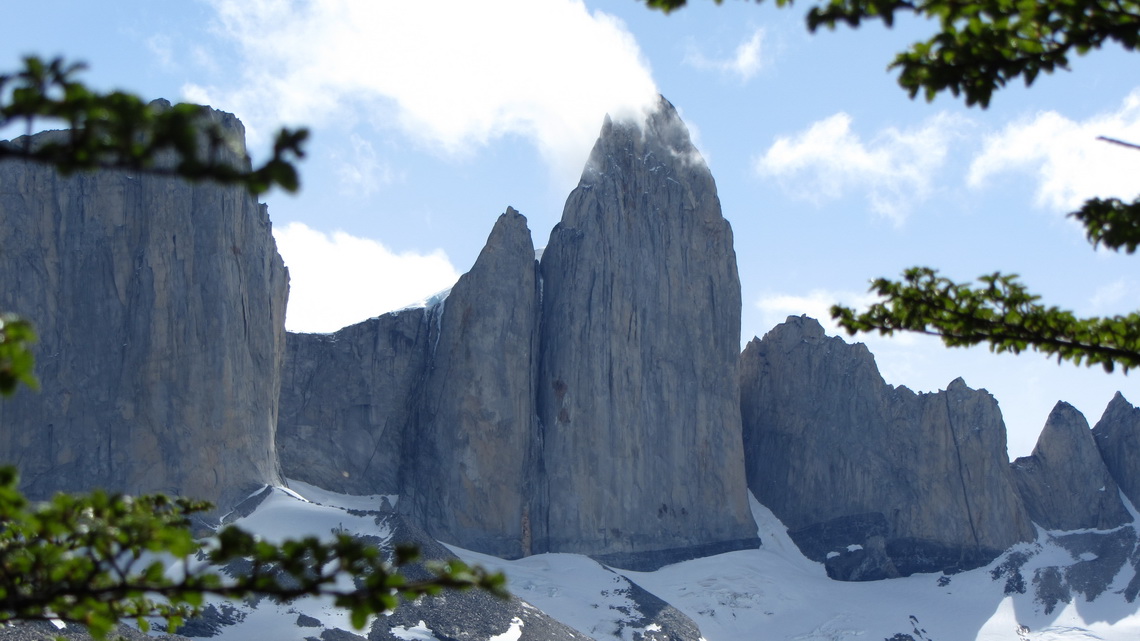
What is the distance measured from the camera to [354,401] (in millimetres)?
81438

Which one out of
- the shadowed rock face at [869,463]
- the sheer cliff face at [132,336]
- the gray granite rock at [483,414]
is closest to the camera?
the sheer cliff face at [132,336]

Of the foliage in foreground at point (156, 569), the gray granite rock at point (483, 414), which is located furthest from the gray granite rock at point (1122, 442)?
the foliage in foreground at point (156, 569)

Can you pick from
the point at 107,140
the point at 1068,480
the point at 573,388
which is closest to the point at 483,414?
the point at 573,388

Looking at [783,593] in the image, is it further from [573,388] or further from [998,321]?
[998,321]

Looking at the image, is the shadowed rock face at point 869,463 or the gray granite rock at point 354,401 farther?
the shadowed rock face at point 869,463

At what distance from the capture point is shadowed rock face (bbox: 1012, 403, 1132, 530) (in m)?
85.9

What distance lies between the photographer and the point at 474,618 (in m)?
57.1

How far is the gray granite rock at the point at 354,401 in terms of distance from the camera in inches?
3110

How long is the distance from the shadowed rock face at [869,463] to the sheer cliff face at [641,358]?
6461 millimetres

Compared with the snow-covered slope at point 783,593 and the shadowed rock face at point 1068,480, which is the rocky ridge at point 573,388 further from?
the shadowed rock face at point 1068,480

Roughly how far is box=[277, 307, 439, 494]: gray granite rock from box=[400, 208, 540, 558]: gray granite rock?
2131mm

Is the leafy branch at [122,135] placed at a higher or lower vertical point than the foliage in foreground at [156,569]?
higher

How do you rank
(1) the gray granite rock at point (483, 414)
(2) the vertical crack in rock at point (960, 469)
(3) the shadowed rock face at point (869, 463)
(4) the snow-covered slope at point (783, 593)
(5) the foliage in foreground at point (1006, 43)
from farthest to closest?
(2) the vertical crack in rock at point (960, 469) < (3) the shadowed rock face at point (869, 463) < (1) the gray granite rock at point (483, 414) < (4) the snow-covered slope at point (783, 593) < (5) the foliage in foreground at point (1006, 43)

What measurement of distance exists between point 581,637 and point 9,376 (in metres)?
57.6
